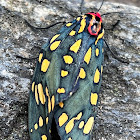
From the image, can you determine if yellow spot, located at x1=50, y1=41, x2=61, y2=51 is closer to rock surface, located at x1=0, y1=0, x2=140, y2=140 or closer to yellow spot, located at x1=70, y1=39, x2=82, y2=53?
yellow spot, located at x1=70, y1=39, x2=82, y2=53

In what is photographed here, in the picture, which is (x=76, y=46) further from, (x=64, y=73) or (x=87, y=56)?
(x=64, y=73)

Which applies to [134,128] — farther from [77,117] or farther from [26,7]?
[26,7]

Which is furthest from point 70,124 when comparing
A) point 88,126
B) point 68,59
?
point 68,59

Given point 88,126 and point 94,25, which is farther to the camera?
point 94,25

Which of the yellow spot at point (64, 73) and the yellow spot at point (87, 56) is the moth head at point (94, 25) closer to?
the yellow spot at point (87, 56)

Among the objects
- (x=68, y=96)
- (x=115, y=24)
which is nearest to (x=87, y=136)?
(x=68, y=96)

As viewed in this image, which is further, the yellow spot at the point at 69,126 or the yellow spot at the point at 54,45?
the yellow spot at the point at 54,45

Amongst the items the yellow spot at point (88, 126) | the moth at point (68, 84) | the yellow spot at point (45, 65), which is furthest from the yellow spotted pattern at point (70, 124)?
the yellow spot at point (45, 65)
